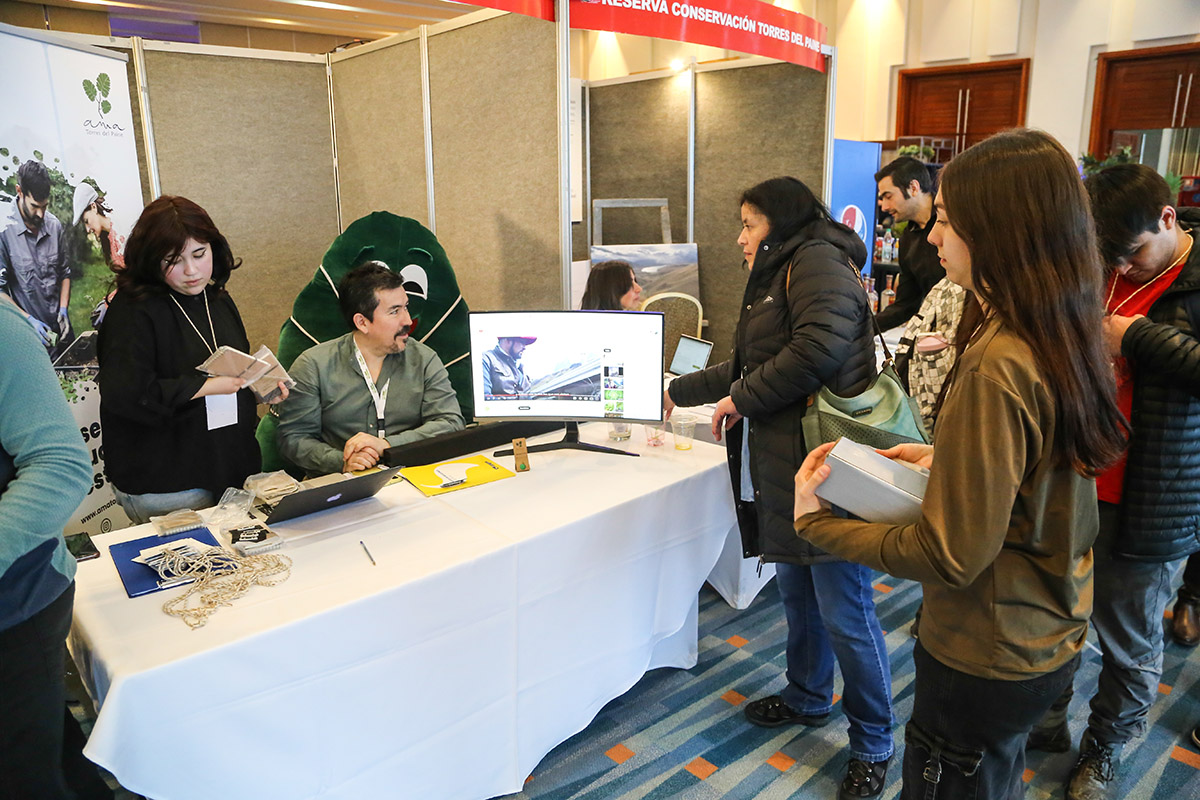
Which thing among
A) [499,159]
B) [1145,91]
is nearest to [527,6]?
[499,159]

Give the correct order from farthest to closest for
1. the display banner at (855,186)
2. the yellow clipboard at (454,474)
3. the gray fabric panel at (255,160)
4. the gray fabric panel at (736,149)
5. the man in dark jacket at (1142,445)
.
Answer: the display banner at (855,186)
the gray fabric panel at (736,149)
the gray fabric panel at (255,160)
the yellow clipboard at (454,474)
the man in dark jacket at (1142,445)

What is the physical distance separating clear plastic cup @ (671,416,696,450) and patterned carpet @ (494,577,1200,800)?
674 millimetres

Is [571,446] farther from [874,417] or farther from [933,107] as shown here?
[933,107]

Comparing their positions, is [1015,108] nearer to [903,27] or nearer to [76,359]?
[903,27]

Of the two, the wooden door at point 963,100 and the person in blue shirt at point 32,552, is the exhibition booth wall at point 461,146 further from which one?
the wooden door at point 963,100

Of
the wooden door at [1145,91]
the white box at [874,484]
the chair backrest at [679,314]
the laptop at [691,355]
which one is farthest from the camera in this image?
the wooden door at [1145,91]

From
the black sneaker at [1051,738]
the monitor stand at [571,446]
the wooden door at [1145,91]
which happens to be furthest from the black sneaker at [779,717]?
the wooden door at [1145,91]

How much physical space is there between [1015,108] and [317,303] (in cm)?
657

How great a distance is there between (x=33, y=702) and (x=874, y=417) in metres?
1.45

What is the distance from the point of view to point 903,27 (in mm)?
7324

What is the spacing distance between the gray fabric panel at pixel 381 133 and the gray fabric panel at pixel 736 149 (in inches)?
48.5

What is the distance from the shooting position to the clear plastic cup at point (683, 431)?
226 centimetres

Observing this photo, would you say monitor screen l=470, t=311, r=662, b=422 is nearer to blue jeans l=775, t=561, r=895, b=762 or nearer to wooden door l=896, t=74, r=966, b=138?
blue jeans l=775, t=561, r=895, b=762

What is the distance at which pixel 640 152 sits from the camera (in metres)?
3.65
